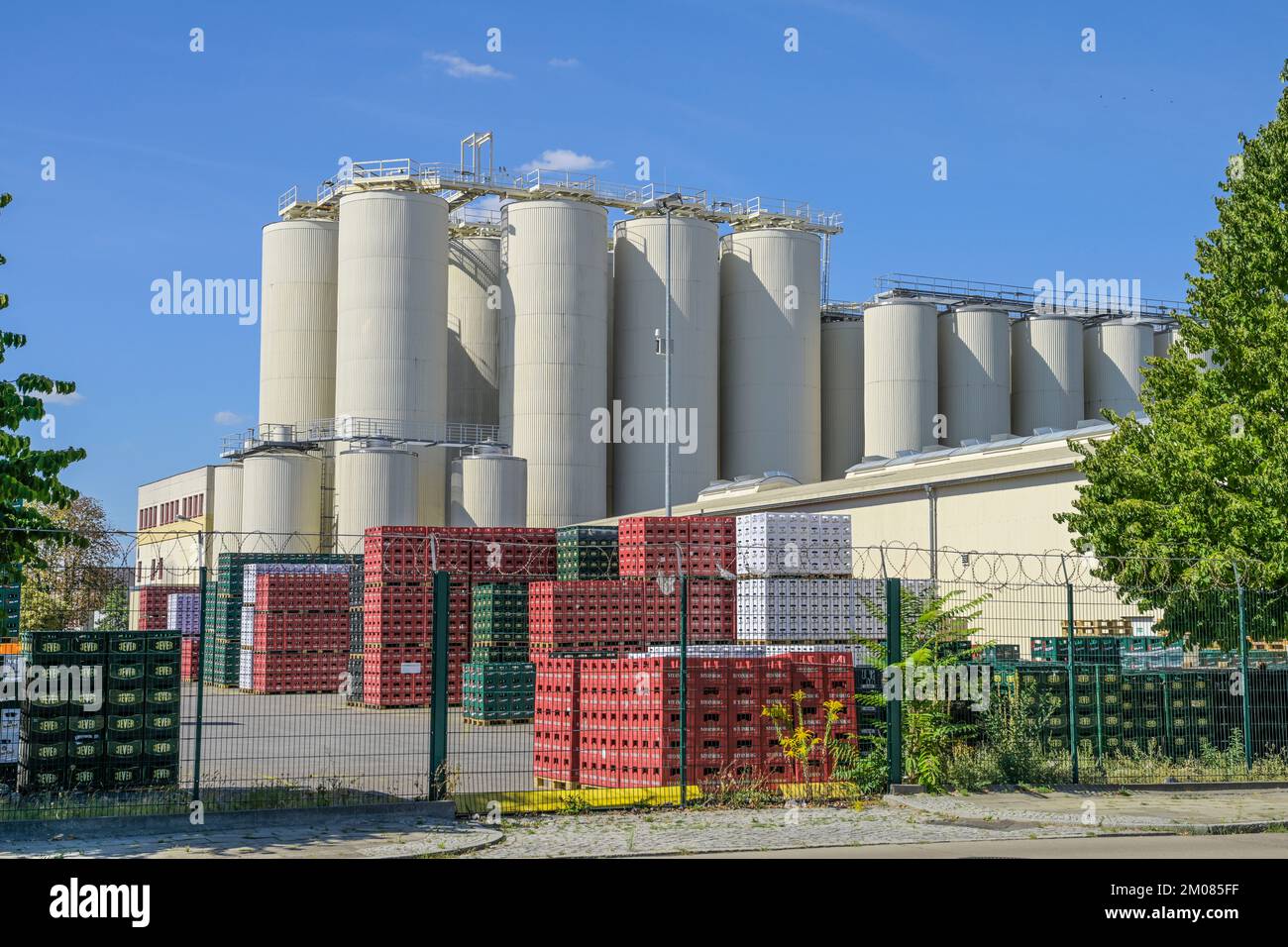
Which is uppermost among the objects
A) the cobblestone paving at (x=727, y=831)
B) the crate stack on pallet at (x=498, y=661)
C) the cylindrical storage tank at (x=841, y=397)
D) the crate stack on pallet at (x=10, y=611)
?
the cylindrical storage tank at (x=841, y=397)

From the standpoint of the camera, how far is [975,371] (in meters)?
66.3

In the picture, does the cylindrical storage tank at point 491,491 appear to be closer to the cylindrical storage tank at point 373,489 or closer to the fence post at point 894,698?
the cylindrical storage tank at point 373,489

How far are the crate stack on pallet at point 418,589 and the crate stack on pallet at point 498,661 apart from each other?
0.65 m

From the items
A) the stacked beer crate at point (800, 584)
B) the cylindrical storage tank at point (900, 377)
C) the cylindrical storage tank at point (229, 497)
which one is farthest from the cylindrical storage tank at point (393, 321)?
the stacked beer crate at point (800, 584)

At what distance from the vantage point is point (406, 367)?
5525 cm

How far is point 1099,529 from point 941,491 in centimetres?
1488

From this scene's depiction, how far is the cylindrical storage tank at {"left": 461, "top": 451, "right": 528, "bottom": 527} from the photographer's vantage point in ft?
177

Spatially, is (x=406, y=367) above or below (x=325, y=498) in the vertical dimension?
above

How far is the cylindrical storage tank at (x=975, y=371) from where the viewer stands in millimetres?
65875

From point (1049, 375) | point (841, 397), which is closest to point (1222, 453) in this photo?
point (841, 397)
